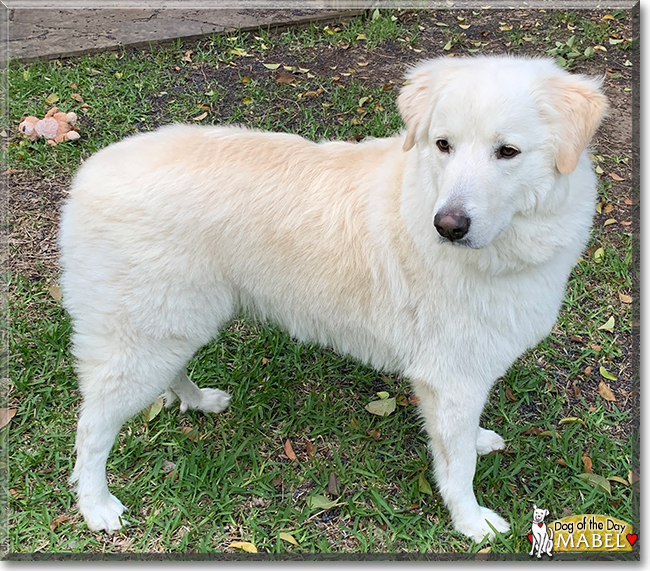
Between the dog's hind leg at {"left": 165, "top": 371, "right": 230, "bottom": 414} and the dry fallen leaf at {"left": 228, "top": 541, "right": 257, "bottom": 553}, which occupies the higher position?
the dog's hind leg at {"left": 165, "top": 371, "right": 230, "bottom": 414}

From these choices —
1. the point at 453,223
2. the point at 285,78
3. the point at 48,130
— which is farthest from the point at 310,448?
the point at 285,78

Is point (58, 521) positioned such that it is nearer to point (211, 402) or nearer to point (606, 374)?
point (211, 402)

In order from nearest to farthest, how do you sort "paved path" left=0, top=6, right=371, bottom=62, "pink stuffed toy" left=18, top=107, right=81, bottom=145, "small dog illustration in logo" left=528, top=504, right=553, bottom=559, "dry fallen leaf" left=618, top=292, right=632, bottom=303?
"small dog illustration in logo" left=528, top=504, right=553, bottom=559, "dry fallen leaf" left=618, top=292, right=632, bottom=303, "pink stuffed toy" left=18, top=107, right=81, bottom=145, "paved path" left=0, top=6, right=371, bottom=62

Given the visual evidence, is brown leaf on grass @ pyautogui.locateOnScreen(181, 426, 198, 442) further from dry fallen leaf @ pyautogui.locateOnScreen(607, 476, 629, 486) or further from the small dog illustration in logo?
dry fallen leaf @ pyautogui.locateOnScreen(607, 476, 629, 486)

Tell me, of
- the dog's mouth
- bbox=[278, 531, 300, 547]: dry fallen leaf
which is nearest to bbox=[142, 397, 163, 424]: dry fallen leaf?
bbox=[278, 531, 300, 547]: dry fallen leaf

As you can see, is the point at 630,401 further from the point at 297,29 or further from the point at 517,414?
the point at 297,29

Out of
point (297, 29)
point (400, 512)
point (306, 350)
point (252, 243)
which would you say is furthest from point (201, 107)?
point (400, 512)

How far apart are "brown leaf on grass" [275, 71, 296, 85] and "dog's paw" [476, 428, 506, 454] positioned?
13.2 ft

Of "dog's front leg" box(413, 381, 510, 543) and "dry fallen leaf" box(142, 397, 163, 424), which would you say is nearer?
"dog's front leg" box(413, 381, 510, 543)

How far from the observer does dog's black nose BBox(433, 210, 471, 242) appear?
2.18 metres

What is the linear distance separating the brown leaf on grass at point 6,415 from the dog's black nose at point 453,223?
2.72 m

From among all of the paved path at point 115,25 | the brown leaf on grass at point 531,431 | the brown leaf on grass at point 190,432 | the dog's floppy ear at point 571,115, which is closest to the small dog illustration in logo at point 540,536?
the brown leaf on grass at point 531,431

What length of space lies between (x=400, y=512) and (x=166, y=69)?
4.88m

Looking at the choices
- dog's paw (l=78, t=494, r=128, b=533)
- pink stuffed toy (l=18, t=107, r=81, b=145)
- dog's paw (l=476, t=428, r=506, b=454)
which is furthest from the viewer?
pink stuffed toy (l=18, t=107, r=81, b=145)
